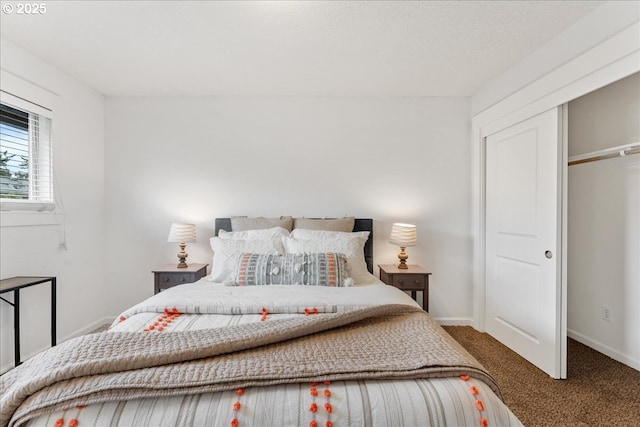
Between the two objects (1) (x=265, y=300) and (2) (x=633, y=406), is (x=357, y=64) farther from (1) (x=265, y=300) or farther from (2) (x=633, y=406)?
(2) (x=633, y=406)

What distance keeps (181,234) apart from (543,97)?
3.21 meters

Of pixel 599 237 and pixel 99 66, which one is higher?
pixel 99 66

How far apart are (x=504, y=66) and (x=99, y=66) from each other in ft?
11.3

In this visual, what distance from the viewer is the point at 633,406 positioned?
6.12 feet

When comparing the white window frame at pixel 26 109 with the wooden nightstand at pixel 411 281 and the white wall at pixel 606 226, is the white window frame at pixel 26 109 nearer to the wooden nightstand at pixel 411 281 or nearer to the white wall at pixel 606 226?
the wooden nightstand at pixel 411 281

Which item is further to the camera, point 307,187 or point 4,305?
point 307,187

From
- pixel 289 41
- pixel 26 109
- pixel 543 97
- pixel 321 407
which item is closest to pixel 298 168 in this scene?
pixel 289 41

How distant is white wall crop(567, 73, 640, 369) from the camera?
2.35m

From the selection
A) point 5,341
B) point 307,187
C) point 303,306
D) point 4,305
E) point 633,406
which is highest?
point 307,187

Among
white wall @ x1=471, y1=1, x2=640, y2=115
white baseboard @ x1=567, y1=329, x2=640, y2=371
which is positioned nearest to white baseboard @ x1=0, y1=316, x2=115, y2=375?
white wall @ x1=471, y1=1, x2=640, y2=115

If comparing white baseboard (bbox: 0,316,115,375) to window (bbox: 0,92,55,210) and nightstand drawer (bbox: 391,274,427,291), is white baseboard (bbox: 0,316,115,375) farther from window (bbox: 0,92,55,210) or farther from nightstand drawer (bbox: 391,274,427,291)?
nightstand drawer (bbox: 391,274,427,291)

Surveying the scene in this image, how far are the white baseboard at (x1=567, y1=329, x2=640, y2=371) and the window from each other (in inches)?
188

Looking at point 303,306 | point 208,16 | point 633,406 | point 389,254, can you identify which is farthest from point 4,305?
point 633,406

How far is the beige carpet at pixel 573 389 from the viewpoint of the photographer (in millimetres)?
1770
